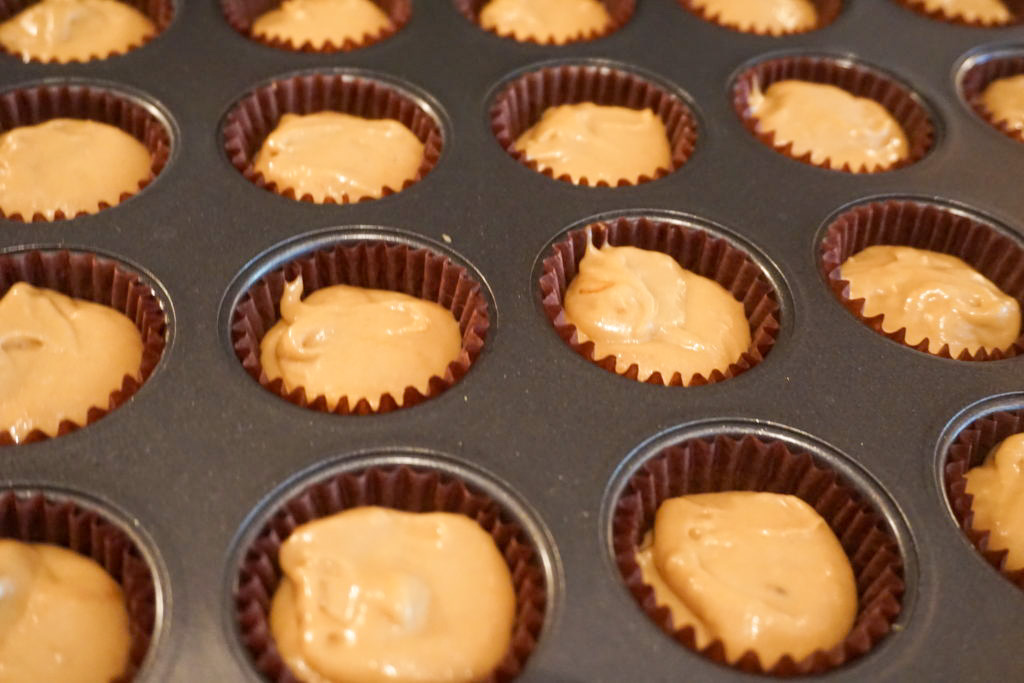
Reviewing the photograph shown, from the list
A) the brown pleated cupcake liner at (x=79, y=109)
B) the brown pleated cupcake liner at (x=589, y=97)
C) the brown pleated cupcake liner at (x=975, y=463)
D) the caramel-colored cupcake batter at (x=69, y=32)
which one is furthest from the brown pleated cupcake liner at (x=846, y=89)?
the caramel-colored cupcake batter at (x=69, y=32)

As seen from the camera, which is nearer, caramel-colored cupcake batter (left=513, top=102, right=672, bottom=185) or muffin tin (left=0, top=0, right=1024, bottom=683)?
muffin tin (left=0, top=0, right=1024, bottom=683)

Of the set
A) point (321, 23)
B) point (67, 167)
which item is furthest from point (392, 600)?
point (321, 23)

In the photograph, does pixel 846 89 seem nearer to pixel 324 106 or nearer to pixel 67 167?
pixel 324 106

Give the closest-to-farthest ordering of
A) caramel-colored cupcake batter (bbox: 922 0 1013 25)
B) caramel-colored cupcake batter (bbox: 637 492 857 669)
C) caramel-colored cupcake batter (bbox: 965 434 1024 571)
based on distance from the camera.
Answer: caramel-colored cupcake batter (bbox: 637 492 857 669) → caramel-colored cupcake batter (bbox: 965 434 1024 571) → caramel-colored cupcake batter (bbox: 922 0 1013 25)

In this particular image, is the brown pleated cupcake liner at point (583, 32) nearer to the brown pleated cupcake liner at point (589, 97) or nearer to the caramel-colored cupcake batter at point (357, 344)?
the brown pleated cupcake liner at point (589, 97)

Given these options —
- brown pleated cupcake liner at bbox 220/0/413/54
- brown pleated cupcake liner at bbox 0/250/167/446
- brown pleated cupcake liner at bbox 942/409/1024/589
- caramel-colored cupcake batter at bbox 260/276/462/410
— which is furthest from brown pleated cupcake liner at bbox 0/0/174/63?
brown pleated cupcake liner at bbox 942/409/1024/589

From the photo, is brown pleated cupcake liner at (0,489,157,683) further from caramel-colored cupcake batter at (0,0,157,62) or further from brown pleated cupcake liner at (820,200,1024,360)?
brown pleated cupcake liner at (820,200,1024,360)

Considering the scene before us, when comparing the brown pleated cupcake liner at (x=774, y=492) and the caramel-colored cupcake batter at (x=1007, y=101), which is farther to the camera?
the caramel-colored cupcake batter at (x=1007, y=101)

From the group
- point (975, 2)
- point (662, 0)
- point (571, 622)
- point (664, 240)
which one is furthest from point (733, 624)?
point (975, 2)
